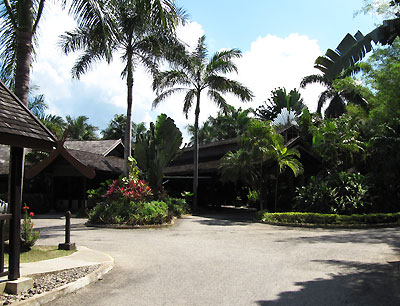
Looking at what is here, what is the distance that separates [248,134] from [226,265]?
12227mm

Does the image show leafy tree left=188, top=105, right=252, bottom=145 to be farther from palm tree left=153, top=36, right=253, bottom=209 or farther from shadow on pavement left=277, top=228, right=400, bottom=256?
shadow on pavement left=277, top=228, right=400, bottom=256

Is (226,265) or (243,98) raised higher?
(243,98)

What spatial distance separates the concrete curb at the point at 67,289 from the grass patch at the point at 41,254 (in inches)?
65.5

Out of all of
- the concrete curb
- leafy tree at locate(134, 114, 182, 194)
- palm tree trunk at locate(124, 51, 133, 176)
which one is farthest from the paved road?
leafy tree at locate(134, 114, 182, 194)

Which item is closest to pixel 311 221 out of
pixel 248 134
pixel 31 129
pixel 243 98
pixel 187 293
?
pixel 248 134

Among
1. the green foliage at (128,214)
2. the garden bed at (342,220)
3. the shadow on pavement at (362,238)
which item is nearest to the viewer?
the shadow on pavement at (362,238)

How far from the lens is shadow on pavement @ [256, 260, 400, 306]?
5520mm

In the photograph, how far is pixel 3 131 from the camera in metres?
5.46

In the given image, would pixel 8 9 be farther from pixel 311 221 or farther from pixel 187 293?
pixel 311 221

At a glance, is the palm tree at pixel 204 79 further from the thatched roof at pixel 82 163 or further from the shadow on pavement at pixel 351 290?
the shadow on pavement at pixel 351 290

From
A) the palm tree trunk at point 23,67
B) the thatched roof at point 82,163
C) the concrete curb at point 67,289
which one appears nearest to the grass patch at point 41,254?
the concrete curb at point 67,289

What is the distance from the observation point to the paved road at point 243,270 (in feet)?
18.7

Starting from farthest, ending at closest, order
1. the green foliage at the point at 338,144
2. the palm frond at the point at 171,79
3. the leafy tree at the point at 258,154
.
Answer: the palm frond at the point at 171,79 < the green foliage at the point at 338,144 < the leafy tree at the point at 258,154

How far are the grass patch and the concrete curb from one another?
166 cm
